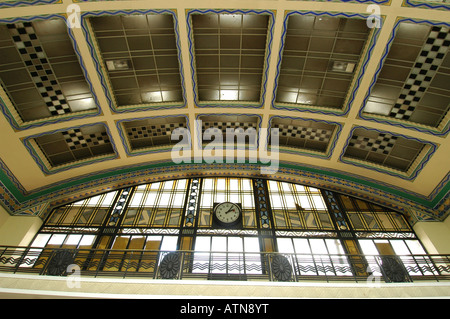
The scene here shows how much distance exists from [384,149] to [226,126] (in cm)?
475

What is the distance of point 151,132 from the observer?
9805mm

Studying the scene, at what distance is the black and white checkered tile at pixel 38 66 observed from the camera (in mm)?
6906

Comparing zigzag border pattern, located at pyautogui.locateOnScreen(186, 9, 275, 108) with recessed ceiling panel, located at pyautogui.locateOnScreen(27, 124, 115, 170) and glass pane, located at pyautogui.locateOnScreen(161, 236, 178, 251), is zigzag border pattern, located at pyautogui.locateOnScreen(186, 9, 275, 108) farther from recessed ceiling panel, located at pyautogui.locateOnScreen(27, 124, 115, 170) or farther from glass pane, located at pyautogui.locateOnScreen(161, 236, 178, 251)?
glass pane, located at pyautogui.locateOnScreen(161, 236, 178, 251)

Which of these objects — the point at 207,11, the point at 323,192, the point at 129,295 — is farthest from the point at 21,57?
the point at 323,192

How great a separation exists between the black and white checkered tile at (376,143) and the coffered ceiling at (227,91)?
3 centimetres

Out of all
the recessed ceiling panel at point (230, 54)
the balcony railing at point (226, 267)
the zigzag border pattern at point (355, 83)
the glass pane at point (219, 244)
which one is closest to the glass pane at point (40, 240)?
the balcony railing at point (226, 267)

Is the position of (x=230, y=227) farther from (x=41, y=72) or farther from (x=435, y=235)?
(x=41, y=72)

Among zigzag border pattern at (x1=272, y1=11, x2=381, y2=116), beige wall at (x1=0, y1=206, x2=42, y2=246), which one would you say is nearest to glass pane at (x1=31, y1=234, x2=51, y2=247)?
beige wall at (x1=0, y1=206, x2=42, y2=246)

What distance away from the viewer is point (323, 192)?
9672 mm

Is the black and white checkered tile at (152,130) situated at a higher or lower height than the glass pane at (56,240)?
higher

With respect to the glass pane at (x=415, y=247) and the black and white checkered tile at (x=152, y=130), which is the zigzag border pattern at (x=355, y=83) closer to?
the black and white checkered tile at (x=152, y=130)

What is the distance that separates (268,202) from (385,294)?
4.30 meters
